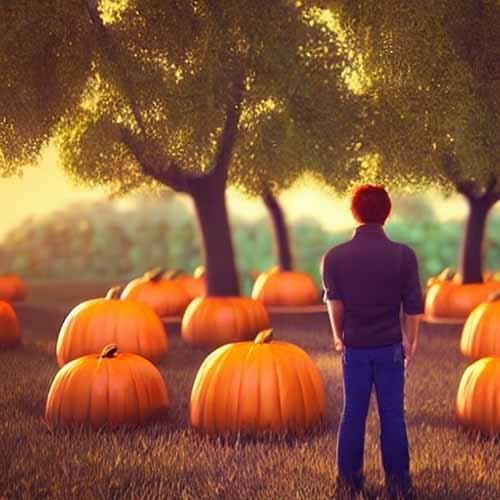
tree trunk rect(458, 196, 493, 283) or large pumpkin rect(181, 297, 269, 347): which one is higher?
tree trunk rect(458, 196, 493, 283)

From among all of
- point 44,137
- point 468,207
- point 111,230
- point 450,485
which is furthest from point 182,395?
point 111,230

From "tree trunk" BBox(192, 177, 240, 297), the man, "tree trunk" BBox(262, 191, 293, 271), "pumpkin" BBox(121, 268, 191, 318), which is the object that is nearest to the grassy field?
the man

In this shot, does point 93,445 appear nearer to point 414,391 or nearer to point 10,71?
point 414,391

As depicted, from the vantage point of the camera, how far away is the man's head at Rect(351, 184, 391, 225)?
5867 mm

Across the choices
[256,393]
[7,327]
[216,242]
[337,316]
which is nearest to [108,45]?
[216,242]

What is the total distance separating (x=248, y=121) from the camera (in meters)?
14.3

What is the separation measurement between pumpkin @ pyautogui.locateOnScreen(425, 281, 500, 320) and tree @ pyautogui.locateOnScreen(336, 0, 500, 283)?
Answer: 106 inches

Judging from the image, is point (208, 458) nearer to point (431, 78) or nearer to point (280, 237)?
point (431, 78)

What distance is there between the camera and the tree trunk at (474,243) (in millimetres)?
17438

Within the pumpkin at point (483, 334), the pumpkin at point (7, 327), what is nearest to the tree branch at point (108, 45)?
the pumpkin at point (7, 327)

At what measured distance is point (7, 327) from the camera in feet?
41.7

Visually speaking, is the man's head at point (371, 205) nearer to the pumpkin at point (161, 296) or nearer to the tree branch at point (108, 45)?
the tree branch at point (108, 45)

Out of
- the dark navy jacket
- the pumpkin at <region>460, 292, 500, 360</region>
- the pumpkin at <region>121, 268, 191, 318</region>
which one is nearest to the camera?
the dark navy jacket

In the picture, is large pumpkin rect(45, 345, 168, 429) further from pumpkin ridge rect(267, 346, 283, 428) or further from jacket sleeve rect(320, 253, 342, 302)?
jacket sleeve rect(320, 253, 342, 302)
